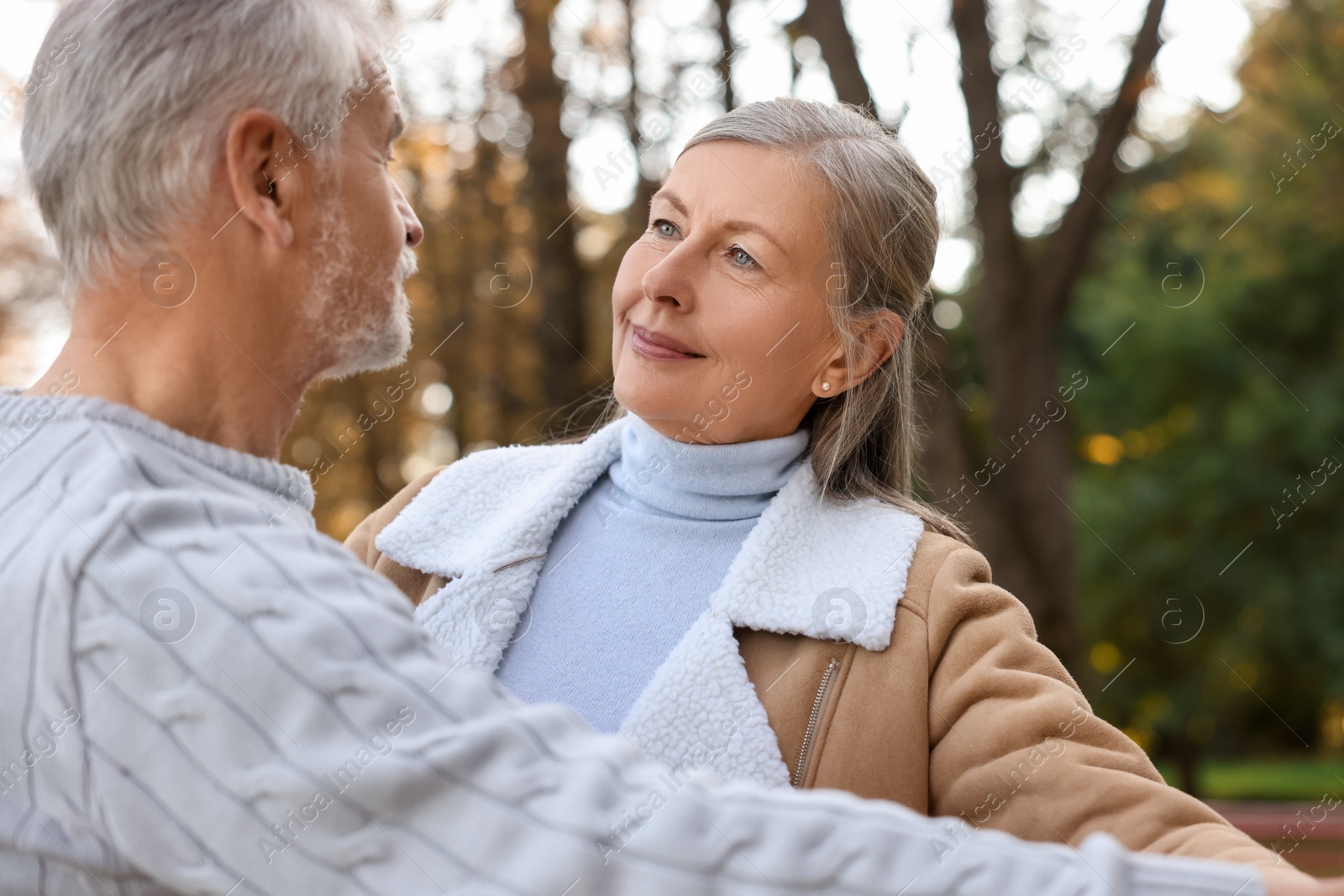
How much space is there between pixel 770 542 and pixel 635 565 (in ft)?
0.89

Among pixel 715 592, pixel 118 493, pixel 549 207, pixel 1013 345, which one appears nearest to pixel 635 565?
pixel 715 592

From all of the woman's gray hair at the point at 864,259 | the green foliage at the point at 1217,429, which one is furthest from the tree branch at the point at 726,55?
the green foliage at the point at 1217,429

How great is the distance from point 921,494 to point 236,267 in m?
5.47

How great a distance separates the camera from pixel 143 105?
1585mm

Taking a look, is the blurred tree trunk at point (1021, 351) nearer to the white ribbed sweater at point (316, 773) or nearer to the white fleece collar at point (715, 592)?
the white fleece collar at point (715, 592)

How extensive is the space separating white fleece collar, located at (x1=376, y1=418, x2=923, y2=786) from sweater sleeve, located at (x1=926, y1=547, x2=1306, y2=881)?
0.13m

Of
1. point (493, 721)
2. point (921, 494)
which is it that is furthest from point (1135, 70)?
point (493, 721)

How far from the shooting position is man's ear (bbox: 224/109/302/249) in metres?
1.62

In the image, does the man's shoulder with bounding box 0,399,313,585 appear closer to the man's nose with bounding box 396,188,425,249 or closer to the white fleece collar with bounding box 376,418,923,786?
the man's nose with bounding box 396,188,425,249

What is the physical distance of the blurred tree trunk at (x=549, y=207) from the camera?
9352mm

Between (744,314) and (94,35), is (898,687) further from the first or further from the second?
(94,35)

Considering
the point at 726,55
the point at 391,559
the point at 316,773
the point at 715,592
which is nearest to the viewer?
the point at 316,773

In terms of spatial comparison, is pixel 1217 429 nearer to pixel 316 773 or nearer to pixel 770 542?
pixel 770 542

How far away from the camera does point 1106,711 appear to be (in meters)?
25.1
